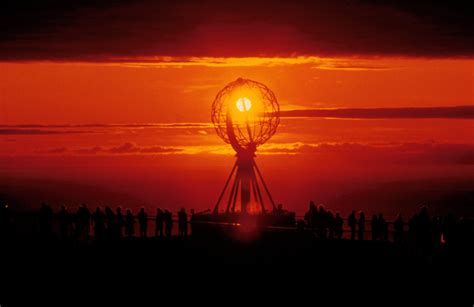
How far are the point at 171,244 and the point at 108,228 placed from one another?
2773 millimetres

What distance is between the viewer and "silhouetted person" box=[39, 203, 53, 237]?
154 ft

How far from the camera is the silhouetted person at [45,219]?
154ft

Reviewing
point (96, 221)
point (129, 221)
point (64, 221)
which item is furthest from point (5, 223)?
point (129, 221)

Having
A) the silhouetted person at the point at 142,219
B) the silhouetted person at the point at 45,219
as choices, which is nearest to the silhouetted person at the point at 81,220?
the silhouetted person at the point at 45,219

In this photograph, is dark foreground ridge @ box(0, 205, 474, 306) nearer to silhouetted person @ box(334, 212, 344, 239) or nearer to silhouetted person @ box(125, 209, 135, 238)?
silhouetted person @ box(334, 212, 344, 239)

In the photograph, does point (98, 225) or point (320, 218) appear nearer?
point (320, 218)

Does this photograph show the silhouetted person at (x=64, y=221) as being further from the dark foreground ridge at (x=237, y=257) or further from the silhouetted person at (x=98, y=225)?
the silhouetted person at (x=98, y=225)

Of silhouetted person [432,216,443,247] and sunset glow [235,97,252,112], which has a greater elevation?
sunset glow [235,97,252,112]

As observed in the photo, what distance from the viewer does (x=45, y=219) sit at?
47.0 m

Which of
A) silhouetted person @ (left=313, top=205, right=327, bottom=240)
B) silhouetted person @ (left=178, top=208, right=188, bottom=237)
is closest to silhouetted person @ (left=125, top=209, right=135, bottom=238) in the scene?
silhouetted person @ (left=178, top=208, right=188, bottom=237)

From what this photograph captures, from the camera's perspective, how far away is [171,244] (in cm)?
4700

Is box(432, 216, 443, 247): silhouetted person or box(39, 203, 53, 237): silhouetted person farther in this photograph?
box(39, 203, 53, 237): silhouetted person

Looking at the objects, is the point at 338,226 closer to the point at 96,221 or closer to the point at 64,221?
the point at 96,221

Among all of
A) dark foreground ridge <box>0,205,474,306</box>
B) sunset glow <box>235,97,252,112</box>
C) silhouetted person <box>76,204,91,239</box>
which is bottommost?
dark foreground ridge <box>0,205,474,306</box>
